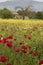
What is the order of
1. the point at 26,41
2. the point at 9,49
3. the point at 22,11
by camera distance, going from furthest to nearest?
the point at 22,11 < the point at 26,41 < the point at 9,49

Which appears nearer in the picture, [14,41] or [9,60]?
[9,60]

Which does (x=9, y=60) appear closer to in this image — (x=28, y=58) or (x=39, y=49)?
(x=28, y=58)

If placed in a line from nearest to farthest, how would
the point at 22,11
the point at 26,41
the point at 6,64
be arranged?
1. the point at 6,64
2. the point at 26,41
3. the point at 22,11

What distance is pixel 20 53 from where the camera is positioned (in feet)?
8.20

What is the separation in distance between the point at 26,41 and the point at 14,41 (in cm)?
23

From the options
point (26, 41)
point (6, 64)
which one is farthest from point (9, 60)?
point (26, 41)

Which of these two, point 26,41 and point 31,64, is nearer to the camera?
point 31,64

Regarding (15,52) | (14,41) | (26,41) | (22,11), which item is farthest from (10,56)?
(22,11)

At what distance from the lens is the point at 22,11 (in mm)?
29125

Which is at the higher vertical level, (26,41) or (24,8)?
(26,41)

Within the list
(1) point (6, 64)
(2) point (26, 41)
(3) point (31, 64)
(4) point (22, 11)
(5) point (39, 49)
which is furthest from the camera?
(4) point (22, 11)

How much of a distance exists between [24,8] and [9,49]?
1073 inches

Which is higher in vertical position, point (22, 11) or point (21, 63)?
point (21, 63)

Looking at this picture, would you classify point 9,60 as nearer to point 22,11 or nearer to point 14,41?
point 14,41
